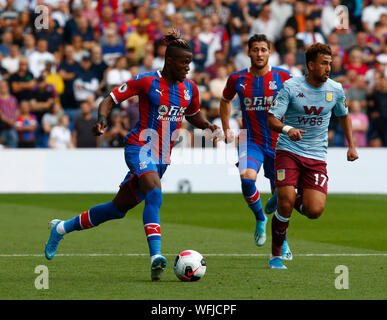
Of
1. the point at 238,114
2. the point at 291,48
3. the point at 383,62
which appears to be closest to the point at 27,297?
the point at 238,114

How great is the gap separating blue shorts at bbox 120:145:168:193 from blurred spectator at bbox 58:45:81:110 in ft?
43.0

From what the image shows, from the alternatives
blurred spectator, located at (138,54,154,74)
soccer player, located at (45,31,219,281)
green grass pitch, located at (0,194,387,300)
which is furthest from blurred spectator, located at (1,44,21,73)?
soccer player, located at (45,31,219,281)

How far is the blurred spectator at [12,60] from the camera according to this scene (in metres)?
22.6

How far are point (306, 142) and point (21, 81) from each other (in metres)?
13.6

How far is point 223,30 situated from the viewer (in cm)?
2430

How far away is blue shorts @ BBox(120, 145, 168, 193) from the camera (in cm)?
923

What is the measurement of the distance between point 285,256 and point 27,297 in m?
3.81

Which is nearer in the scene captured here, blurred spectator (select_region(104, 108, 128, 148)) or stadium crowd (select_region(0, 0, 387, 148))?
blurred spectator (select_region(104, 108, 128, 148))

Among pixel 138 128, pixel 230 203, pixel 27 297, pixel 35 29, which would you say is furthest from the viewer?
pixel 35 29

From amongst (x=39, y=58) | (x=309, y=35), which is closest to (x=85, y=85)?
(x=39, y=58)

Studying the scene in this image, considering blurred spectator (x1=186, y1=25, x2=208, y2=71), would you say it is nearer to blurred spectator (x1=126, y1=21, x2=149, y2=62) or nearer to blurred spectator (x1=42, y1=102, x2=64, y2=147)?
blurred spectator (x1=126, y1=21, x2=149, y2=62)

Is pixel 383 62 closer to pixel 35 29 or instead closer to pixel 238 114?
pixel 238 114

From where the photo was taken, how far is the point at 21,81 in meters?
22.2

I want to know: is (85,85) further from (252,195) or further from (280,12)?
(252,195)
